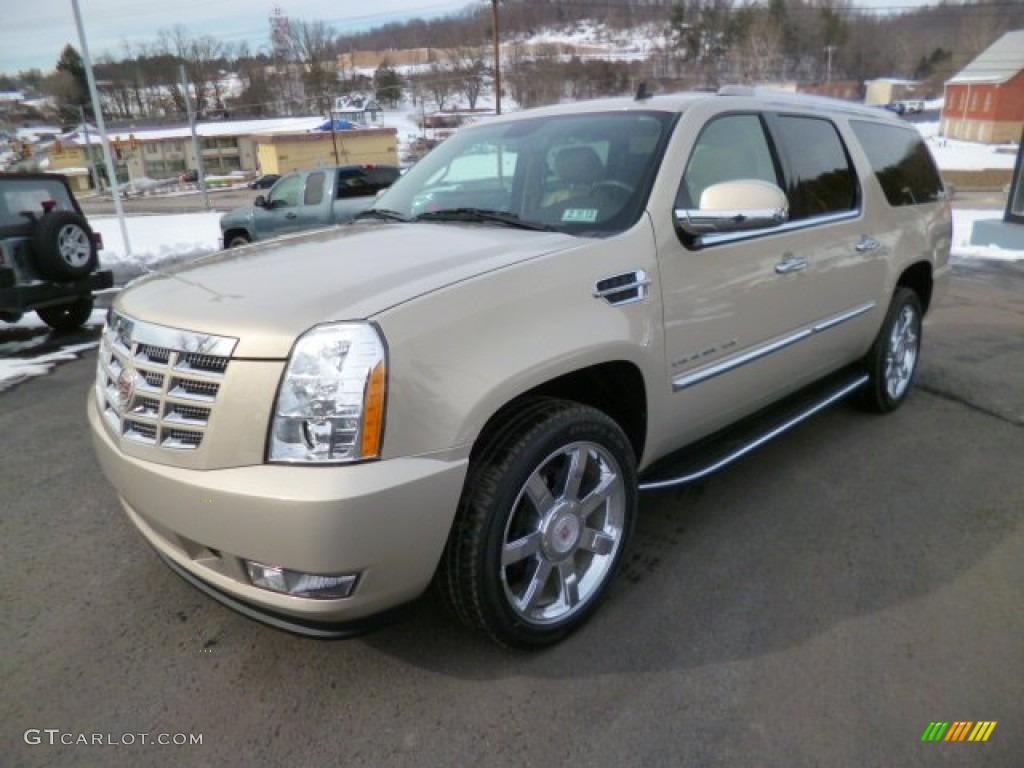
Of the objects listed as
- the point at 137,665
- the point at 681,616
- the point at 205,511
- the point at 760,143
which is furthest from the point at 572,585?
the point at 760,143

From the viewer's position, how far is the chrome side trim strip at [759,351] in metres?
2.88

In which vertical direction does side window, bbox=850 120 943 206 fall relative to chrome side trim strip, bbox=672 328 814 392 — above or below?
above

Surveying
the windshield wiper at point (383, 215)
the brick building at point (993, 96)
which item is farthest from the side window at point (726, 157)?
the brick building at point (993, 96)

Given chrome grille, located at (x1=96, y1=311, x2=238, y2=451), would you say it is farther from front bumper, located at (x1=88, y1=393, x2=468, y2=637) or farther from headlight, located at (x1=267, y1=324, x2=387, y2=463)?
headlight, located at (x1=267, y1=324, x2=387, y2=463)

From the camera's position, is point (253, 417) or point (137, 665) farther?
point (137, 665)

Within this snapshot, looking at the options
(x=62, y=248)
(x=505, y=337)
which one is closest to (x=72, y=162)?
(x=62, y=248)

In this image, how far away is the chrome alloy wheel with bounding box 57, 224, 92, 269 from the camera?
24.1 ft

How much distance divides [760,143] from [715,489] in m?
1.67

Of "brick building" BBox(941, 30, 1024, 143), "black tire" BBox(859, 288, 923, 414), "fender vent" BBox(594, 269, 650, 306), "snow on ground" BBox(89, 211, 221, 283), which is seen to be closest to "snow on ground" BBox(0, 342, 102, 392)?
"snow on ground" BBox(89, 211, 221, 283)

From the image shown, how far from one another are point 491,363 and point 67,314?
24.9 ft

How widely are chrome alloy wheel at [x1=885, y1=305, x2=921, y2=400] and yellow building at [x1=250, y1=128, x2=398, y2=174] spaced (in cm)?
5505

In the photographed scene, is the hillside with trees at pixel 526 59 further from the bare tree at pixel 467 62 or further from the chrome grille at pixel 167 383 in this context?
the chrome grille at pixel 167 383

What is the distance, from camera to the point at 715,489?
3678 mm

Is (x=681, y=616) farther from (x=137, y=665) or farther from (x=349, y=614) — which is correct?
(x=137, y=665)
